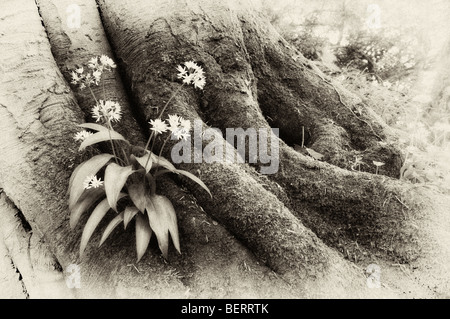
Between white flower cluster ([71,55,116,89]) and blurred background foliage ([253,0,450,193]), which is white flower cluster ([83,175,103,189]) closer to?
white flower cluster ([71,55,116,89])

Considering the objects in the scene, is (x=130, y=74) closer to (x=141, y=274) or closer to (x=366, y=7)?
(x=141, y=274)

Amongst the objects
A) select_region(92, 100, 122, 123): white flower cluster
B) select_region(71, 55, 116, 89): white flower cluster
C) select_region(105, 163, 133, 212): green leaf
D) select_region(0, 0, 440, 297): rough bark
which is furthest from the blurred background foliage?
select_region(105, 163, 133, 212): green leaf

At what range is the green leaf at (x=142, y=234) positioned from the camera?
198 centimetres

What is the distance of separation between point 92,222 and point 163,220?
42 centimetres

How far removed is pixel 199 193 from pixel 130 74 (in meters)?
1.15

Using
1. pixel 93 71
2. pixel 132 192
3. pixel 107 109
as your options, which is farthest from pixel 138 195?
pixel 93 71

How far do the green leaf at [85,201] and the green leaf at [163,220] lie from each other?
0.32m

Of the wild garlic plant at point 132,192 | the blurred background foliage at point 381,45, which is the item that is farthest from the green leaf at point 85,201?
the blurred background foliage at point 381,45

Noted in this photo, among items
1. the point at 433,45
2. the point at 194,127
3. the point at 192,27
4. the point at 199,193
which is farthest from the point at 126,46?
the point at 433,45

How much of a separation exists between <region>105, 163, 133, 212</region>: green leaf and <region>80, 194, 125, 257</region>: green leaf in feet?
0.67

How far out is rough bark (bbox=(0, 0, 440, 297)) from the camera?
2170 mm

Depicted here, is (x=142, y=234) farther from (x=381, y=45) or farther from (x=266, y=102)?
(x=381, y=45)

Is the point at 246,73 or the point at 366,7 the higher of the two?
the point at 366,7

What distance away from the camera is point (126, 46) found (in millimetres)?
2721
